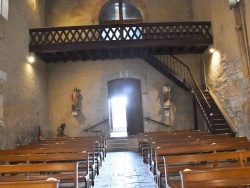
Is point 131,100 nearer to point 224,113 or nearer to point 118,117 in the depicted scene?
point 224,113

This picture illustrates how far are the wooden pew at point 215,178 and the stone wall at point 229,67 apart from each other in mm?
6462

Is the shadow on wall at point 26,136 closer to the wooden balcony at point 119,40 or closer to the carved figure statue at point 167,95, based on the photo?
the wooden balcony at point 119,40

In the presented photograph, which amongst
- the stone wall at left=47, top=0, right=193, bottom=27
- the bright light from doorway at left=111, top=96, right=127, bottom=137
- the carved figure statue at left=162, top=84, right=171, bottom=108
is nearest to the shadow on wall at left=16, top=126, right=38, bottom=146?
the stone wall at left=47, top=0, right=193, bottom=27

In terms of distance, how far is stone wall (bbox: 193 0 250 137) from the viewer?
822 cm

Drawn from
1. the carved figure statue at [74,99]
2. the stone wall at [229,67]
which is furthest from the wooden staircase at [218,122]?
the carved figure statue at [74,99]

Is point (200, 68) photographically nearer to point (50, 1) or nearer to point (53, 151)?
point (50, 1)

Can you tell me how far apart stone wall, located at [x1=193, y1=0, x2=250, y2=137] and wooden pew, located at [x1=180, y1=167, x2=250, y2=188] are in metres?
6.46

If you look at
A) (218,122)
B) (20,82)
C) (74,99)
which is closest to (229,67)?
(218,122)

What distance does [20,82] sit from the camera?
897 cm

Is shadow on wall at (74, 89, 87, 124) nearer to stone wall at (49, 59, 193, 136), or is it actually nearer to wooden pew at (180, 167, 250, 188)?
stone wall at (49, 59, 193, 136)

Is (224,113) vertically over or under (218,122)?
over

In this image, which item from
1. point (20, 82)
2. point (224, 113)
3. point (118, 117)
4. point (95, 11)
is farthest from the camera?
point (118, 117)

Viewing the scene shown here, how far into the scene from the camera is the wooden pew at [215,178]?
206cm

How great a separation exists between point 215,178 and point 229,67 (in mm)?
7972
